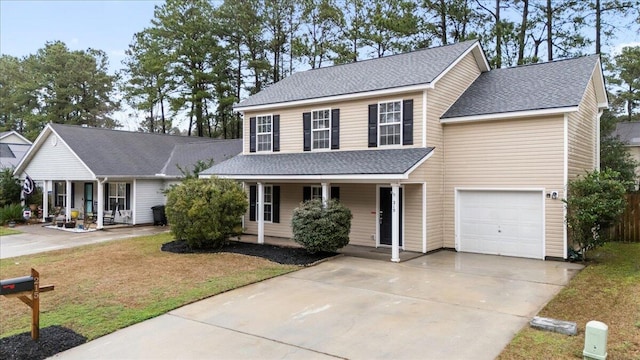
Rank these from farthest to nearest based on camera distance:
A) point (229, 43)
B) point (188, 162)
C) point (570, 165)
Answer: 1. point (229, 43)
2. point (188, 162)
3. point (570, 165)

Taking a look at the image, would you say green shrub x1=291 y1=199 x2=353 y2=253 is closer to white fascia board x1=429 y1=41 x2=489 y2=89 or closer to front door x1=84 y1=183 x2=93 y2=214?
white fascia board x1=429 y1=41 x2=489 y2=89

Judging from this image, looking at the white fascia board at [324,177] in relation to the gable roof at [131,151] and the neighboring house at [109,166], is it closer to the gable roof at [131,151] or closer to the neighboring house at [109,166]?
the neighboring house at [109,166]

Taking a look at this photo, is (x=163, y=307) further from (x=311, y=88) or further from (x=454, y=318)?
(x=311, y=88)

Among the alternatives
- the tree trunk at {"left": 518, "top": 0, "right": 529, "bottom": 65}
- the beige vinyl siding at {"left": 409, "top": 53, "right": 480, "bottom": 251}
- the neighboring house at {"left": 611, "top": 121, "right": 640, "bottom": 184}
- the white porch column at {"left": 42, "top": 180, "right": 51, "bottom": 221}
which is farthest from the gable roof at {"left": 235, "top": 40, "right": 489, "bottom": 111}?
the neighboring house at {"left": 611, "top": 121, "right": 640, "bottom": 184}

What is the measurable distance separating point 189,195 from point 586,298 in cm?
1107

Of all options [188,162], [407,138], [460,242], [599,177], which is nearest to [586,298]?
[599,177]

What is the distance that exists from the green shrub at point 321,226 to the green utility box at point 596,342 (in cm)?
730

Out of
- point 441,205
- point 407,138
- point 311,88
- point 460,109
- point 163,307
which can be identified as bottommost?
point 163,307

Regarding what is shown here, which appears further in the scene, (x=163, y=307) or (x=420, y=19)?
(x=420, y=19)

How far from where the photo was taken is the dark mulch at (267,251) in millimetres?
11547

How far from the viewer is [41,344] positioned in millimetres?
5820

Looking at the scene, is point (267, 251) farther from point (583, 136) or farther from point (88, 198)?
point (88, 198)

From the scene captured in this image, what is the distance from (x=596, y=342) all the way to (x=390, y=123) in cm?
925

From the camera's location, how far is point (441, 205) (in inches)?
519
